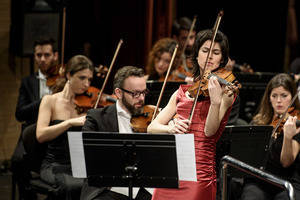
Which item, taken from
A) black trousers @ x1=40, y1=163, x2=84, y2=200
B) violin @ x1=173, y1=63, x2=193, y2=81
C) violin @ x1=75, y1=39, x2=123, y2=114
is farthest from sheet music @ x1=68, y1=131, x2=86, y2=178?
violin @ x1=173, y1=63, x2=193, y2=81

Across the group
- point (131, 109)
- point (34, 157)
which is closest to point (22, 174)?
point (34, 157)

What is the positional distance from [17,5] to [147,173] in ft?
11.7

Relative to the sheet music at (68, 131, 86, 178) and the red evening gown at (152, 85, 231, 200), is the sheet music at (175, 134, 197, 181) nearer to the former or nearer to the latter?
the red evening gown at (152, 85, 231, 200)

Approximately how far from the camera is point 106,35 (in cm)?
620

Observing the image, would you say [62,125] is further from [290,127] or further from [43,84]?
[290,127]

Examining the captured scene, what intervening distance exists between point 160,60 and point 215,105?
273 cm

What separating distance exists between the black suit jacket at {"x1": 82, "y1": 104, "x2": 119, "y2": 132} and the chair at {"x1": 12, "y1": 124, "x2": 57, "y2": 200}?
76 cm

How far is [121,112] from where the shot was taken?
11.4 ft

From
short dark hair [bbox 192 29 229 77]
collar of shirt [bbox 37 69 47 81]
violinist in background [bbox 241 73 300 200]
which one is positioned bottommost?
violinist in background [bbox 241 73 300 200]

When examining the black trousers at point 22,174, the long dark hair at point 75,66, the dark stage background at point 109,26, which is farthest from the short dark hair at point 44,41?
the black trousers at point 22,174

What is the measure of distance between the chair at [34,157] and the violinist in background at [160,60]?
1.51m

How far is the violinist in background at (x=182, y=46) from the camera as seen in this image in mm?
5165

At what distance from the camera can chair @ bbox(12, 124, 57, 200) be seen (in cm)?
397

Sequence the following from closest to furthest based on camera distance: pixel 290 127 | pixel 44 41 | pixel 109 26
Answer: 1. pixel 290 127
2. pixel 44 41
3. pixel 109 26
